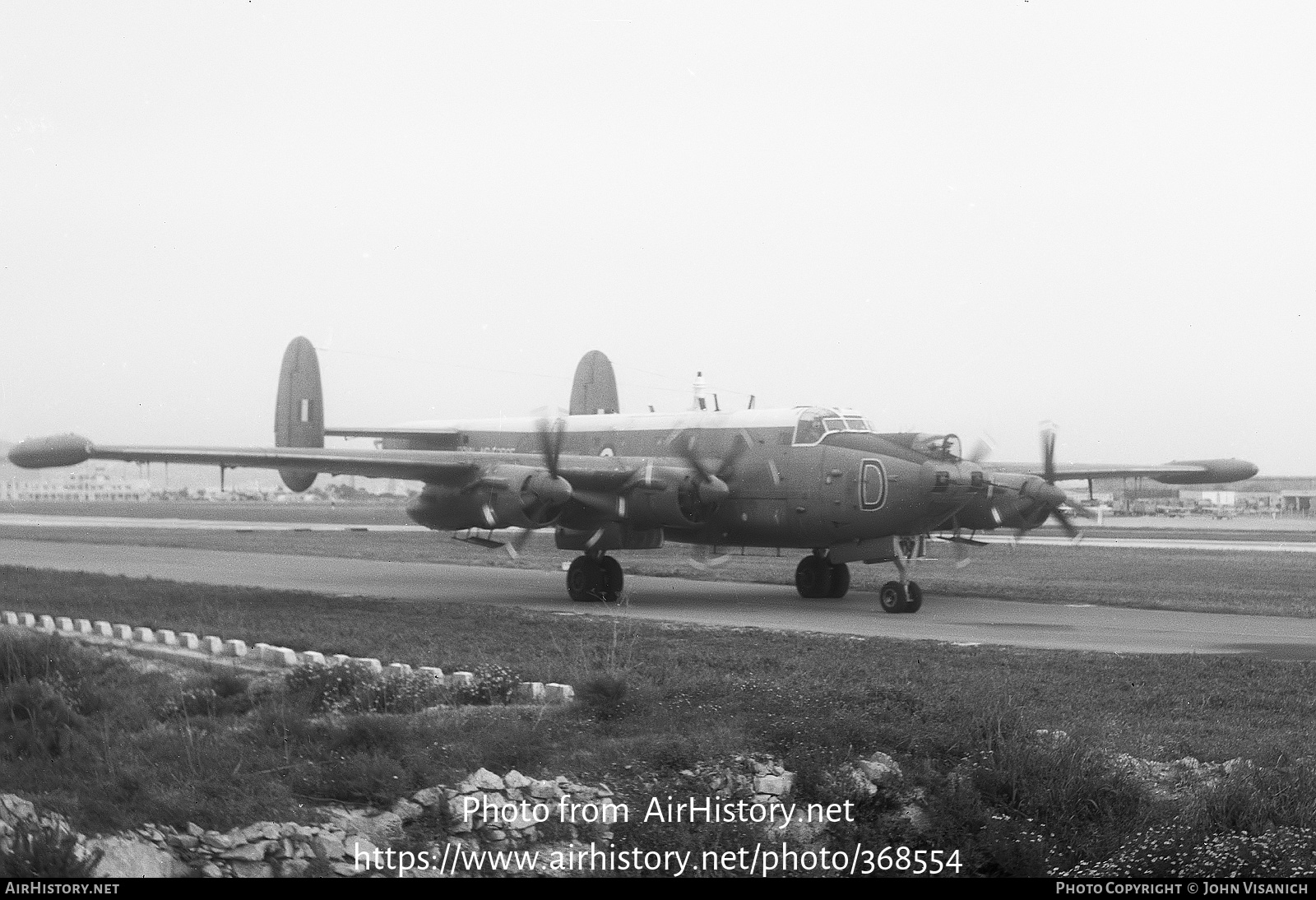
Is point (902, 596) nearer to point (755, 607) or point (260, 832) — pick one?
point (755, 607)

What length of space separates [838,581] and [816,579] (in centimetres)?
53

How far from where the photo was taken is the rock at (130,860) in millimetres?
7598

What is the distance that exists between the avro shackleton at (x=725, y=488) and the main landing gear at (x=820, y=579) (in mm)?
26

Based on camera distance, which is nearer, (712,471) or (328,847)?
(328,847)

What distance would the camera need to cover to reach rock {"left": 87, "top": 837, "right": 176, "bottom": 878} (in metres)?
7.60

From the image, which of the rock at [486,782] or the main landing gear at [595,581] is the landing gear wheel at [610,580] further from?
the rock at [486,782]

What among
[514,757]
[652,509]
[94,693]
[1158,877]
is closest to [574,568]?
[652,509]

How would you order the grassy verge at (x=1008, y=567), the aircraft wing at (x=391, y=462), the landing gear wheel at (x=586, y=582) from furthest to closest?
the grassy verge at (x=1008, y=567) < the landing gear wheel at (x=586, y=582) < the aircraft wing at (x=391, y=462)

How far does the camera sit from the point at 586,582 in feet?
86.5

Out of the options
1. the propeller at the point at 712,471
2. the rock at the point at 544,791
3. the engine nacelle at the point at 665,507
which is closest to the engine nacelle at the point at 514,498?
the engine nacelle at the point at 665,507

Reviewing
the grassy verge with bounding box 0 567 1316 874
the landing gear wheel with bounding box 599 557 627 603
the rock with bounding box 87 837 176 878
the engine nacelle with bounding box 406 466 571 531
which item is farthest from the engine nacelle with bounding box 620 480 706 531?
the rock with bounding box 87 837 176 878

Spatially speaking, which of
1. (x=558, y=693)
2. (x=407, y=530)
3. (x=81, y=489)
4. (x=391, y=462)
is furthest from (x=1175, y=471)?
(x=81, y=489)

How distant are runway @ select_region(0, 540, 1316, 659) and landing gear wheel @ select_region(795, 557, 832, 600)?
42 cm
